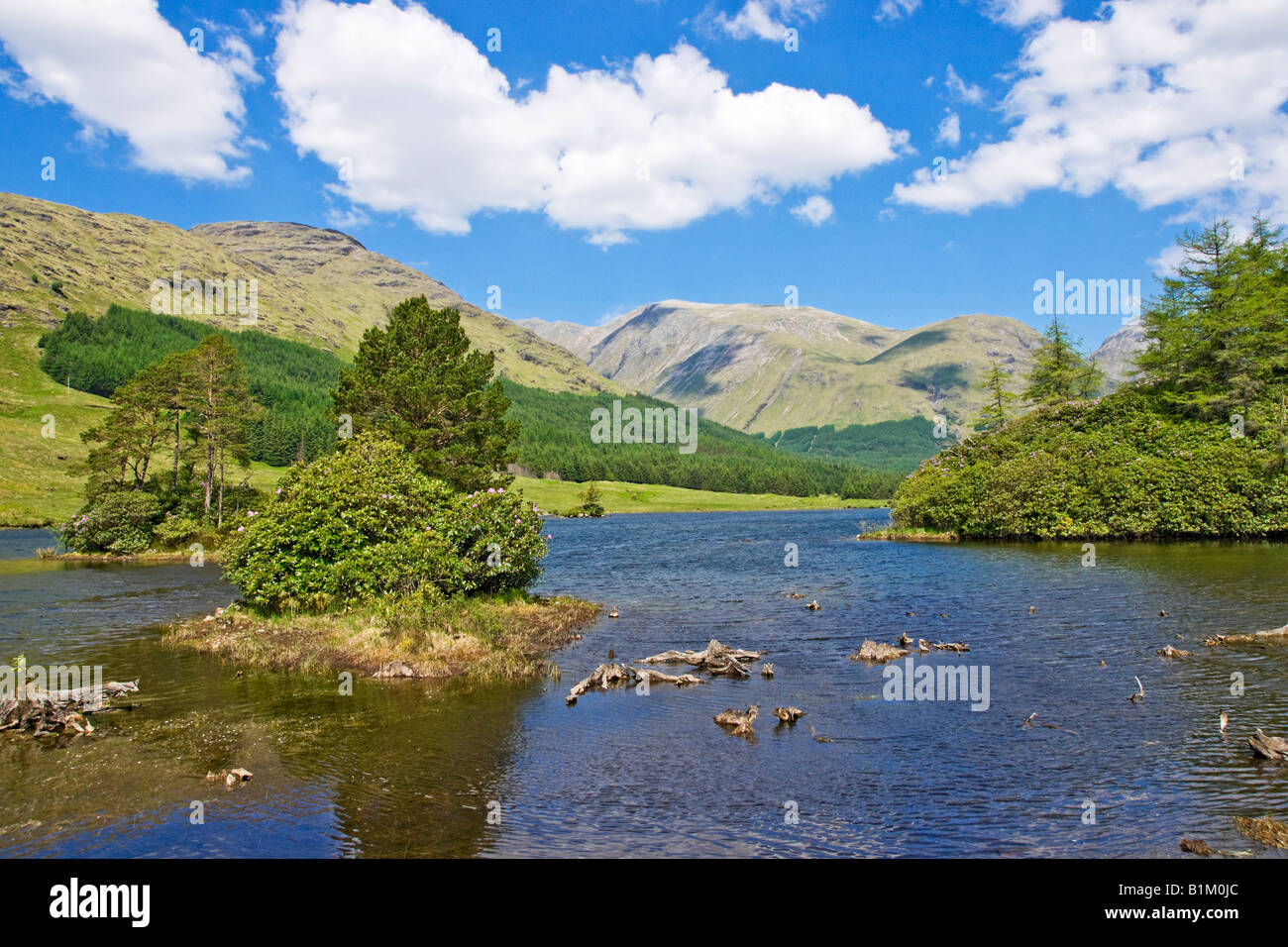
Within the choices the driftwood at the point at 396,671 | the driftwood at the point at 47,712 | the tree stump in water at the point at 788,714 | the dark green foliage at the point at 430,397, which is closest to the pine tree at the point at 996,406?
the dark green foliage at the point at 430,397

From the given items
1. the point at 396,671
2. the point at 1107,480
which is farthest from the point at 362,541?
the point at 1107,480

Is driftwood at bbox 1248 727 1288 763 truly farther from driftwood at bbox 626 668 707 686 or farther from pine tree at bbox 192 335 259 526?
pine tree at bbox 192 335 259 526

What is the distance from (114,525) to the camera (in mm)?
81188

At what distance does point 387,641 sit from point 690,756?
15706mm

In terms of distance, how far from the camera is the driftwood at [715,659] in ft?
95.9

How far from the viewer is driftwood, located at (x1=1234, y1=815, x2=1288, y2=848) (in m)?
13.8

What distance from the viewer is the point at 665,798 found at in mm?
16656

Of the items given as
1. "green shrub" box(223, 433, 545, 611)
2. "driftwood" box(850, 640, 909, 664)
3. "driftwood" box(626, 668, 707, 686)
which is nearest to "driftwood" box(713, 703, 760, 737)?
"driftwood" box(626, 668, 707, 686)

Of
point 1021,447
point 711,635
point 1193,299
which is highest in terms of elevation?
point 1193,299

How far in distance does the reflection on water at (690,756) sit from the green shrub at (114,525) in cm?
4848

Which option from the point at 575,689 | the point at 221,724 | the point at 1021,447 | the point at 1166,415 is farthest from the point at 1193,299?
the point at 221,724

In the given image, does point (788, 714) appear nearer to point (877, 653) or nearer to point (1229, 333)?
point (877, 653)
